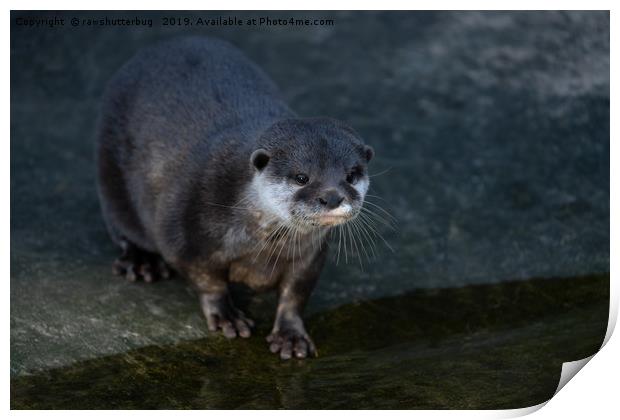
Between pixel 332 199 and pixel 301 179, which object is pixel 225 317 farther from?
pixel 332 199

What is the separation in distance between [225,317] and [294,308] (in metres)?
0.35

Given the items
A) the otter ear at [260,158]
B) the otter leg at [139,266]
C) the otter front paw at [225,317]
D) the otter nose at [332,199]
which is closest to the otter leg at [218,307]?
the otter front paw at [225,317]

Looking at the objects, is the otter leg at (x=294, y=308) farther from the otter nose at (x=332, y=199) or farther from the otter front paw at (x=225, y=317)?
the otter nose at (x=332, y=199)

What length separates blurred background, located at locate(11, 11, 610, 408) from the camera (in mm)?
5520

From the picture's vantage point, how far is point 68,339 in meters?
5.08

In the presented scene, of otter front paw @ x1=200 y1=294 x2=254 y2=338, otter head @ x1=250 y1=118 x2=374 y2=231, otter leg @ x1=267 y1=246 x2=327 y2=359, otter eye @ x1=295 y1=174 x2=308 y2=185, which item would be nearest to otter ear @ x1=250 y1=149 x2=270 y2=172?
otter head @ x1=250 y1=118 x2=374 y2=231

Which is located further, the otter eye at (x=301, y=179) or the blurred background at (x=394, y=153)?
the blurred background at (x=394, y=153)

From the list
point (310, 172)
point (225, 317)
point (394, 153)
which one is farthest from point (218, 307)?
point (394, 153)

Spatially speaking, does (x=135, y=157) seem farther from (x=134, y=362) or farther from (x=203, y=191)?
(x=134, y=362)

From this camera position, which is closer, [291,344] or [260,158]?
[260,158]

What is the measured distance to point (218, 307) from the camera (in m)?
5.37

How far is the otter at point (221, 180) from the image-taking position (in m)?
4.82

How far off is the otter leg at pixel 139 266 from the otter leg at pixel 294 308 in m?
0.81
